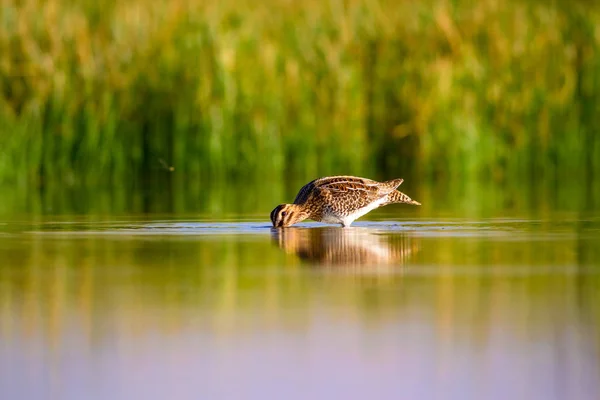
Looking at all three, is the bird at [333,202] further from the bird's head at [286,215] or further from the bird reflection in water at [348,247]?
the bird reflection in water at [348,247]

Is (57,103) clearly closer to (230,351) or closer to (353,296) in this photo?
(353,296)

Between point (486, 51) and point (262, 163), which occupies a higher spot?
point (486, 51)

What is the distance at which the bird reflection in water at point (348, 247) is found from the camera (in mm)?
9022

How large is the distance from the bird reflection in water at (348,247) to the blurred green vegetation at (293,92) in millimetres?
6710

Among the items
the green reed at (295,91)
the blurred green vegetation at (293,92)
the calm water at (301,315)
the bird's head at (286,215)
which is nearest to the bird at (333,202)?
the bird's head at (286,215)

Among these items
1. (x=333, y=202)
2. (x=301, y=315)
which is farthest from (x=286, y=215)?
(x=301, y=315)

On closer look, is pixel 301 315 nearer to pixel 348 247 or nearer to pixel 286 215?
pixel 348 247

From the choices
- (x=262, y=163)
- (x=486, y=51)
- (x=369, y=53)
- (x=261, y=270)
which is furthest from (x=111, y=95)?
(x=261, y=270)

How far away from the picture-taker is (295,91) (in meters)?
18.6

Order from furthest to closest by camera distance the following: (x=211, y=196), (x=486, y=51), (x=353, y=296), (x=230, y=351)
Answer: (x=486, y=51), (x=211, y=196), (x=353, y=296), (x=230, y=351)

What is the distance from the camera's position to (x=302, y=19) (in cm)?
1934

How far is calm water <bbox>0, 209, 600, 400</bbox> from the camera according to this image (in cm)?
541

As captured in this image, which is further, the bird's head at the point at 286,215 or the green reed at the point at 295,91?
the green reed at the point at 295,91

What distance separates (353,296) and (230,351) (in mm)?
1637
